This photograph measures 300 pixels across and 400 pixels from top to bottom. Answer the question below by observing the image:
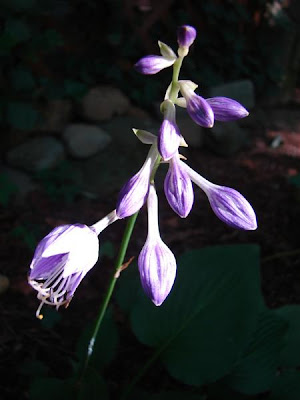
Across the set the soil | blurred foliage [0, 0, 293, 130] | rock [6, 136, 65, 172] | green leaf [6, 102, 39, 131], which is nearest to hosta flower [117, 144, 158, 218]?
the soil

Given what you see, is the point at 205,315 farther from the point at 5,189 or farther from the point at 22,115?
the point at 22,115

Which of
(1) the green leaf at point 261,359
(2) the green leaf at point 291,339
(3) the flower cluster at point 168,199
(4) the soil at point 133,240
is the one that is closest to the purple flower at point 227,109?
(3) the flower cluster at point 168,199

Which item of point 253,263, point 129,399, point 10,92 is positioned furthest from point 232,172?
point 129,399

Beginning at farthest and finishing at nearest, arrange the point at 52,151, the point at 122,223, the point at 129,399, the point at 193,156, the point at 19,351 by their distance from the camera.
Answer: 1. the point at 193,156
2. the point at 52,151
3. the point at 122,223
4. the point at 19,351
5. the point at 129,399

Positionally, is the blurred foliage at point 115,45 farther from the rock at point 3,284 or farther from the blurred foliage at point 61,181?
the rock at point 3,284

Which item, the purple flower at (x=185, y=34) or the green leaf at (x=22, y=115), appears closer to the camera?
the purple flower at (x=185, y=34)

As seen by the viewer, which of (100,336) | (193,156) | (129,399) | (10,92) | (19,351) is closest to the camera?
(129,399)

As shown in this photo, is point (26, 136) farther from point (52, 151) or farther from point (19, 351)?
point (19, 351)
